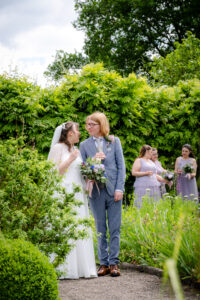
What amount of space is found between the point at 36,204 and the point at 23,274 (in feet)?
3.09

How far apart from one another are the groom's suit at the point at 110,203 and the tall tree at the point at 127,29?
55.9 ft

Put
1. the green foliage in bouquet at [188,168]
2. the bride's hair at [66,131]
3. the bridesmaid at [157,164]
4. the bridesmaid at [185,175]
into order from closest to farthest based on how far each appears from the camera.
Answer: the bride's hair at [66,131] → the bridesmaid at [157,164] → the green foliage in bouquet at [188,168] → the bridesmaid at [185,175]

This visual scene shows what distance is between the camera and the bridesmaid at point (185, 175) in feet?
28.1

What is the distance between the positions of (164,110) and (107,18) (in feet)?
50.6

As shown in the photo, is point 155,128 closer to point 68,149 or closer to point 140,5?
point 68,149

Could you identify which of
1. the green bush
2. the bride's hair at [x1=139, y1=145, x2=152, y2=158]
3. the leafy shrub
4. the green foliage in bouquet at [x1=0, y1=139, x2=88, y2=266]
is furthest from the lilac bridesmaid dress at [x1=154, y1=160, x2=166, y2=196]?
the green bush

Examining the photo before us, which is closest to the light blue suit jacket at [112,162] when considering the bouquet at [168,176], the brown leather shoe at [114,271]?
the brown leather shoe at [114,271]

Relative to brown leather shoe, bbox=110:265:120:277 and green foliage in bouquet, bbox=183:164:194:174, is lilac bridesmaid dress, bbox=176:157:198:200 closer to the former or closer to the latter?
green foliage in bouquet, bbox=183:164:194:174

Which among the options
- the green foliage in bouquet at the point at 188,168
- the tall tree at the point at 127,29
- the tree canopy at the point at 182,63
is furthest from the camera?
the tall tree at the point at 127,29

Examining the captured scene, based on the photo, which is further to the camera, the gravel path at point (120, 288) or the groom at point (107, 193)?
the groom at point (107, 193)

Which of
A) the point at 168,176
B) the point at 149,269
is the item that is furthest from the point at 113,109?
the point at 149,269

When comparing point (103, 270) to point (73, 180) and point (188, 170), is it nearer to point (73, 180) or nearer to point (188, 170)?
point (73, 180)

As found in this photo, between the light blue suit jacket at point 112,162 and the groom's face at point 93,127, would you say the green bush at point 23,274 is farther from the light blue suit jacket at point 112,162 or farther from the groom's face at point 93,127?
the groom's face at point 93,127

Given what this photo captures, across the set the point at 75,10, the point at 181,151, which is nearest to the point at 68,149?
the point at 181,151
